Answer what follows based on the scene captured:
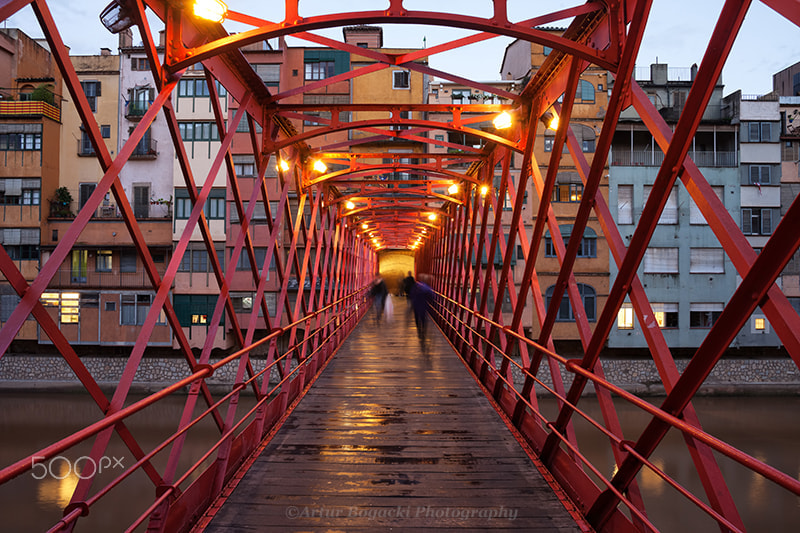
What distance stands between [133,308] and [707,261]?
26.3 metres

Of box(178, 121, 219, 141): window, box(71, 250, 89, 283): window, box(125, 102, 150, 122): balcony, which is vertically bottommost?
box(71, 250, 89, 283): window

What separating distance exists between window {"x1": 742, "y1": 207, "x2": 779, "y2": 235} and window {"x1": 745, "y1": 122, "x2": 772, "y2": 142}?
3220mm

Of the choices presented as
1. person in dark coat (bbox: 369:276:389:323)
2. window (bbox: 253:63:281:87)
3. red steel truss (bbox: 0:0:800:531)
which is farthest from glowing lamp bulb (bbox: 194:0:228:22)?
A: window (bbox: 253:63:281:87)

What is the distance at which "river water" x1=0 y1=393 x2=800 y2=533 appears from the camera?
10.6m

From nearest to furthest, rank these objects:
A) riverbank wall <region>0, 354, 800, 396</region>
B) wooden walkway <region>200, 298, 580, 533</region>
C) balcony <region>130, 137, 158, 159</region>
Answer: wooden walkway <region>200, 298, 580, 533</region>
riverbank wall <region>0, 354, 800, 396</region>
balcony <region>130, 137, 158, 159</region>

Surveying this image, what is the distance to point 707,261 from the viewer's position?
807 inches

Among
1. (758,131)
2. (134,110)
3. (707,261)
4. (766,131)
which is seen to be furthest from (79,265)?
(766,131)

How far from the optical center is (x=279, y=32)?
337 centimetres

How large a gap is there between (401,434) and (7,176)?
2399cm

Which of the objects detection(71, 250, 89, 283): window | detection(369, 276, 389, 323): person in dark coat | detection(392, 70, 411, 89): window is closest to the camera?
detection(369, 276, 389, 323): person in dark coat

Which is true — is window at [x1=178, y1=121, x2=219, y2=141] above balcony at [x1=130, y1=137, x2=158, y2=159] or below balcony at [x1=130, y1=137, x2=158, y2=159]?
above

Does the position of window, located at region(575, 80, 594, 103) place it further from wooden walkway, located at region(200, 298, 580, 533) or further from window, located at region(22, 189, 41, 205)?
window, located at region(22, 189, 41, 205)

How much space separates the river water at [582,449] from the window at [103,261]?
5711 millimetres

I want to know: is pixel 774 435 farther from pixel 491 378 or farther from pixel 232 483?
pixel 232 483
